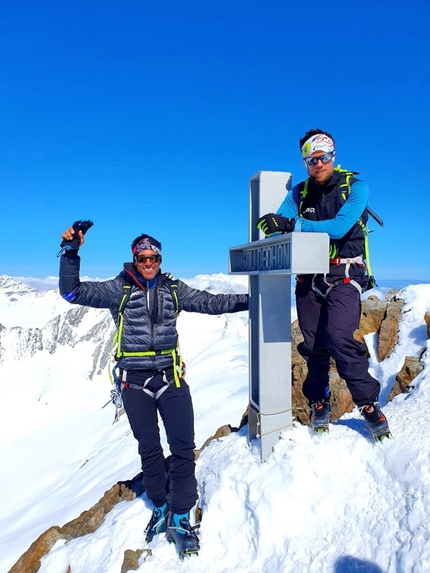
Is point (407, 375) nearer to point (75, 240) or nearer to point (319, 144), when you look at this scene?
point (319, 144)

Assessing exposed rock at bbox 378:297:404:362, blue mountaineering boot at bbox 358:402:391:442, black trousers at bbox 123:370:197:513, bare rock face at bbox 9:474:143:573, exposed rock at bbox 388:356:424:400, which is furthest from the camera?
exposed rock at bbox 378:297:404:362

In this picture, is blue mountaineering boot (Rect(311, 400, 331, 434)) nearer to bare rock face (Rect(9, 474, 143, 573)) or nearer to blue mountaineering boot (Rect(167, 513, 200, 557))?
blue mountaineering boot (Rect(167, 513, 200, 557))

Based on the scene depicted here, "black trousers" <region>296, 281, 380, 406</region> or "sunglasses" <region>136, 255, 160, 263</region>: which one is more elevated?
"sunglasses" <region>136, 255, 160, 263</region>

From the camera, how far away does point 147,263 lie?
528cm

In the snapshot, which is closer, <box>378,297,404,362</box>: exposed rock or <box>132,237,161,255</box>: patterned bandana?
<box>132,237,161,255</box>: patterned bandana

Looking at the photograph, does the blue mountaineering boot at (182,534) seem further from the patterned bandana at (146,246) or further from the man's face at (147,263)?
the patterned bandana at (146,246)

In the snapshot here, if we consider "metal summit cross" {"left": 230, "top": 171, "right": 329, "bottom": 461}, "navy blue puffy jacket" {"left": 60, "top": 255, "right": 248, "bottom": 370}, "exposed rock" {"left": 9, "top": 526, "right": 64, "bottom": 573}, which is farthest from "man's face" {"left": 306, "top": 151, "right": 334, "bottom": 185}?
"exposed rock" {"left": 9, "top": 526, "right": 64, "bottom": 573}

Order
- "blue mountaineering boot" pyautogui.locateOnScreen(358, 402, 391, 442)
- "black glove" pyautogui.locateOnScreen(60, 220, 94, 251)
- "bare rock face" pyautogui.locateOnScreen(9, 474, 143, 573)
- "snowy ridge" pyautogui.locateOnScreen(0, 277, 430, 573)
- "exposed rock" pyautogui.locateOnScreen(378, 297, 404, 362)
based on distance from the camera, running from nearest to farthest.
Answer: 1. "snowy ridge" pyautogui.locateOnScreen(0, 277, 430, 573)
2. "blue mountaineering boot" pyautogui.locateOnScreen(358, 402, 391, 442)
3. "black glove" pyautogui.locateOnScreen(60, 220, 94, 251)
4. "bare rock face" pyautogui.locateOnScreen(9, 474, 143, 573)
5. "exposed rock" pyautogui.locateOnScreen(378, 297, 404, 362)

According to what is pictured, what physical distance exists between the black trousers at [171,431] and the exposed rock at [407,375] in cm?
405

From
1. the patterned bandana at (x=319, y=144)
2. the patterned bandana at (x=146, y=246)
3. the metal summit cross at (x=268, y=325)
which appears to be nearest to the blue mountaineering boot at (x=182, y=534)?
the metal summit cross at (x=268, y=325)

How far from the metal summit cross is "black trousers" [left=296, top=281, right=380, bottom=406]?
32cm

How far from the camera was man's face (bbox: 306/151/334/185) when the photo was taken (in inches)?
187

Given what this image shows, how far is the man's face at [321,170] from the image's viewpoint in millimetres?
4758

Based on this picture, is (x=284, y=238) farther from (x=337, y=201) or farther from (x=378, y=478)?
(x=378, y=478)
